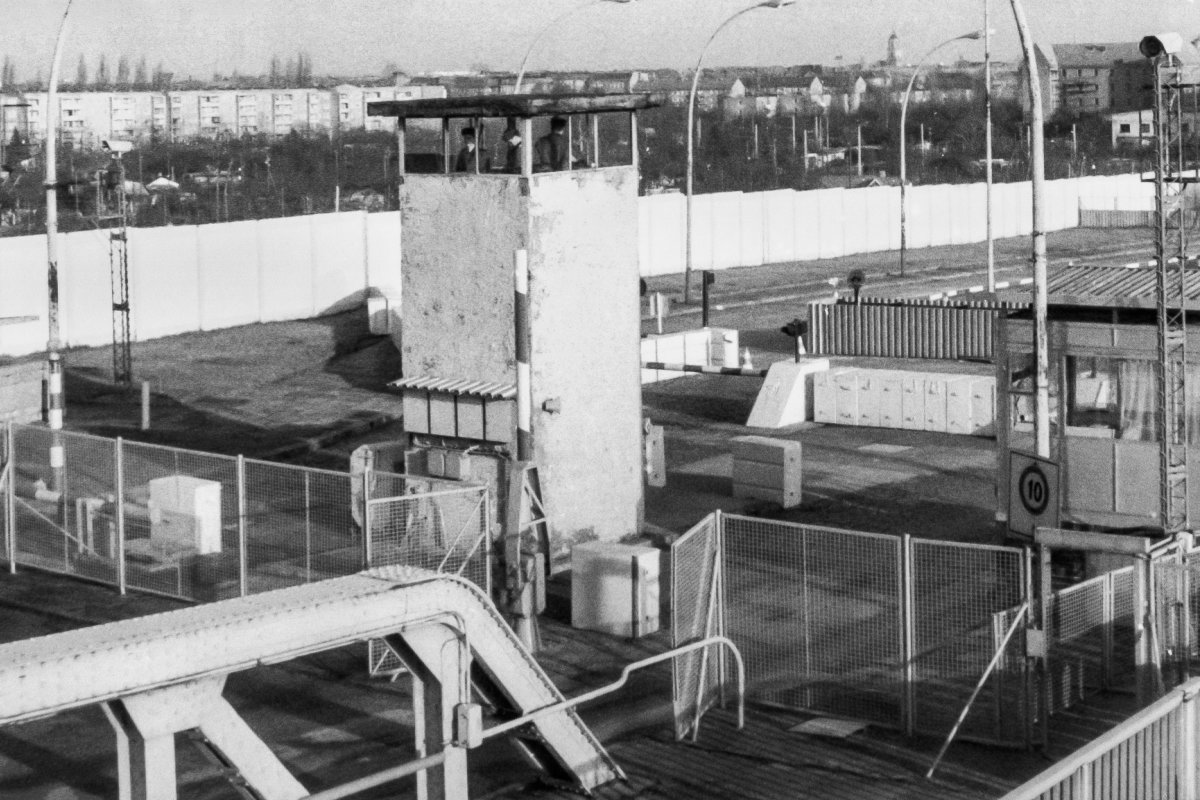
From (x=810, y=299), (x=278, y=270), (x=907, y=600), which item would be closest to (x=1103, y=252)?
(x=810, y=299)

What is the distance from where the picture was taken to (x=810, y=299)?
50.1 meters

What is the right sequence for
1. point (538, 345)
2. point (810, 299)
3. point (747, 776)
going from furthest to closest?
point (810, 299) → point (538, 345) → point (747, 776)

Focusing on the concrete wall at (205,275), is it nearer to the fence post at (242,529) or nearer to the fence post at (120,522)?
the fence post at (120,522)

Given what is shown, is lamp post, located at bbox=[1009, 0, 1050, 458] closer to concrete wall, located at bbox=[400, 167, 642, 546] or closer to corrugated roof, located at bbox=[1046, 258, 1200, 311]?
corrugated roof, located at bbox=[1046, 258, 1200, 311]

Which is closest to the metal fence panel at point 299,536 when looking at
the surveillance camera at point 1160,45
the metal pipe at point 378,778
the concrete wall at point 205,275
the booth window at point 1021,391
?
the metal pipe at point 378,778

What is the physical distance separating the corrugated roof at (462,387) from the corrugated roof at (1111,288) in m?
5.75

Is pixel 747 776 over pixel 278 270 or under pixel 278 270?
under

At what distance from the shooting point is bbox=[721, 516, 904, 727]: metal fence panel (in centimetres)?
1509

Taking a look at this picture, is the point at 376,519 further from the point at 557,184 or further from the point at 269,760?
the point at 269,760

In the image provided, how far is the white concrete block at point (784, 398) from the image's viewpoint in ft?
98.9

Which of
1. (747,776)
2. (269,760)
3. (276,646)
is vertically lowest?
(747,776)

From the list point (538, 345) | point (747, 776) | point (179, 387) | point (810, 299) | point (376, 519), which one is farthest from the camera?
point (810, 299)

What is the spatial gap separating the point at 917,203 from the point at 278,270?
1175 inches

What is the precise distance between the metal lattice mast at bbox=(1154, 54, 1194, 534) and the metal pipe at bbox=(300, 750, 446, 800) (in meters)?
8.67
